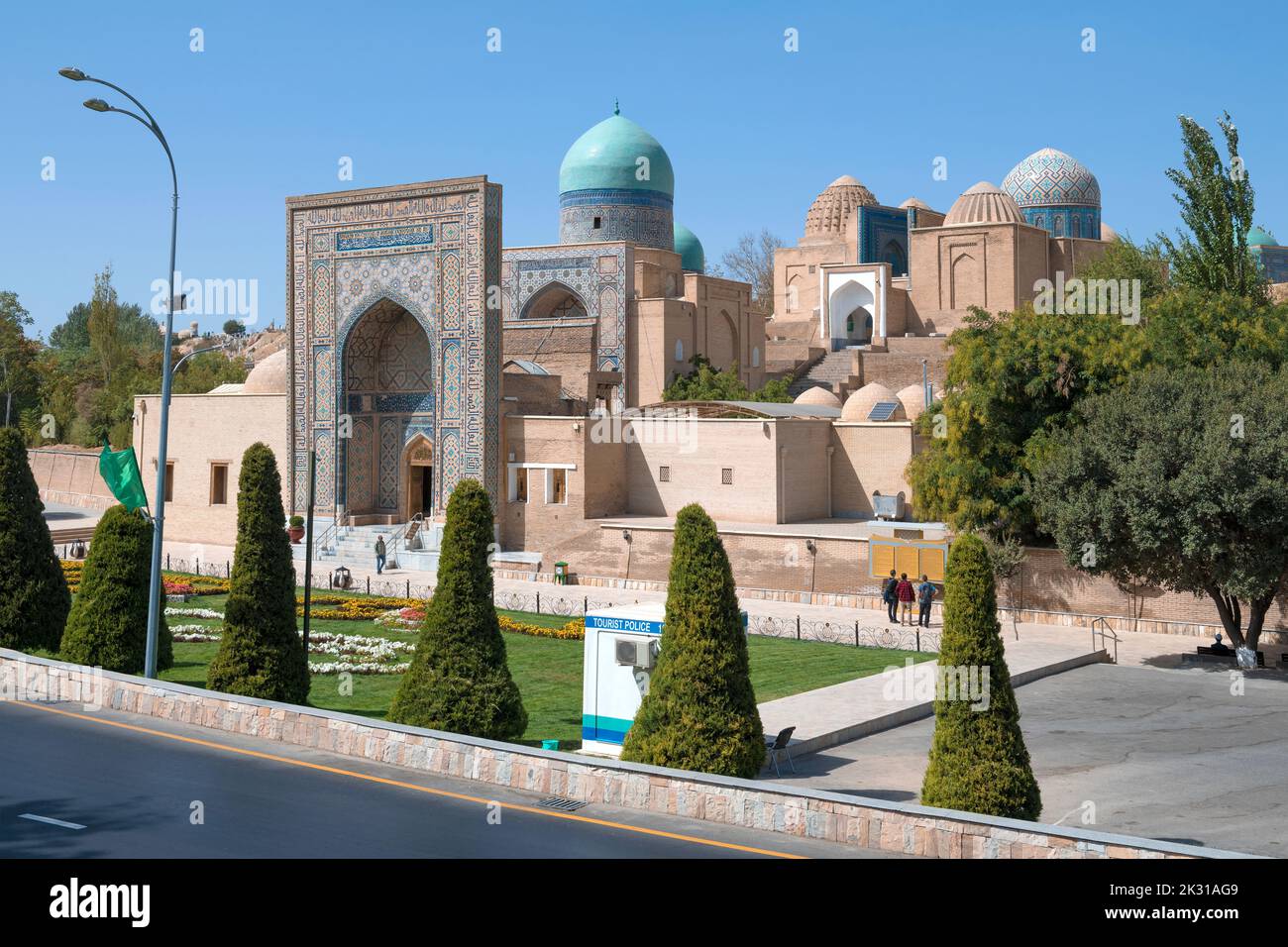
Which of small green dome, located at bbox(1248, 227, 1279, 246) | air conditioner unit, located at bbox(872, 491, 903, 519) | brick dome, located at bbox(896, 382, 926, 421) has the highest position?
small green dome, located at bbox(1248, 227, 1279, 246)


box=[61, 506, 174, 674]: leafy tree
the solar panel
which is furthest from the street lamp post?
the solar panel

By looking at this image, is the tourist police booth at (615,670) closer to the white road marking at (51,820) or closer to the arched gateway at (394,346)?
the white road marking at (51,820)

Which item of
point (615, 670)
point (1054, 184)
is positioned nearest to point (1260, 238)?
point (1054, 184)

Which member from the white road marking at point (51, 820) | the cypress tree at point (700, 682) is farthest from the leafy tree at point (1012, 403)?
the white road marking at point (51, 820)

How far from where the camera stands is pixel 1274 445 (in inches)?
728

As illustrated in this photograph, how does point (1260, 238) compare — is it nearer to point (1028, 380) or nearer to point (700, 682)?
point (1028, 380)

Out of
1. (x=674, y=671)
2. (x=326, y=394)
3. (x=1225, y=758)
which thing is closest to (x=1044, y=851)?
(x=674, y=671)

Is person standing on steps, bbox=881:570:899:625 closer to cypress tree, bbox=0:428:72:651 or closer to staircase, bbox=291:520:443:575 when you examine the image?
staircase, bbox=291:520:443:575

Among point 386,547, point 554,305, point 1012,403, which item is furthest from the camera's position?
point 554,305

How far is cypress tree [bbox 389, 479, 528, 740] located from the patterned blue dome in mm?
44119

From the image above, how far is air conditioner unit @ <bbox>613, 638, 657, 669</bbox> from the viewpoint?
13281 mm

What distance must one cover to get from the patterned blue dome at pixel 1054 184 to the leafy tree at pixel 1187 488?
114 feet

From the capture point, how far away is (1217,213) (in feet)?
81.0

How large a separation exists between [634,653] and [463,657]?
5.58ft
